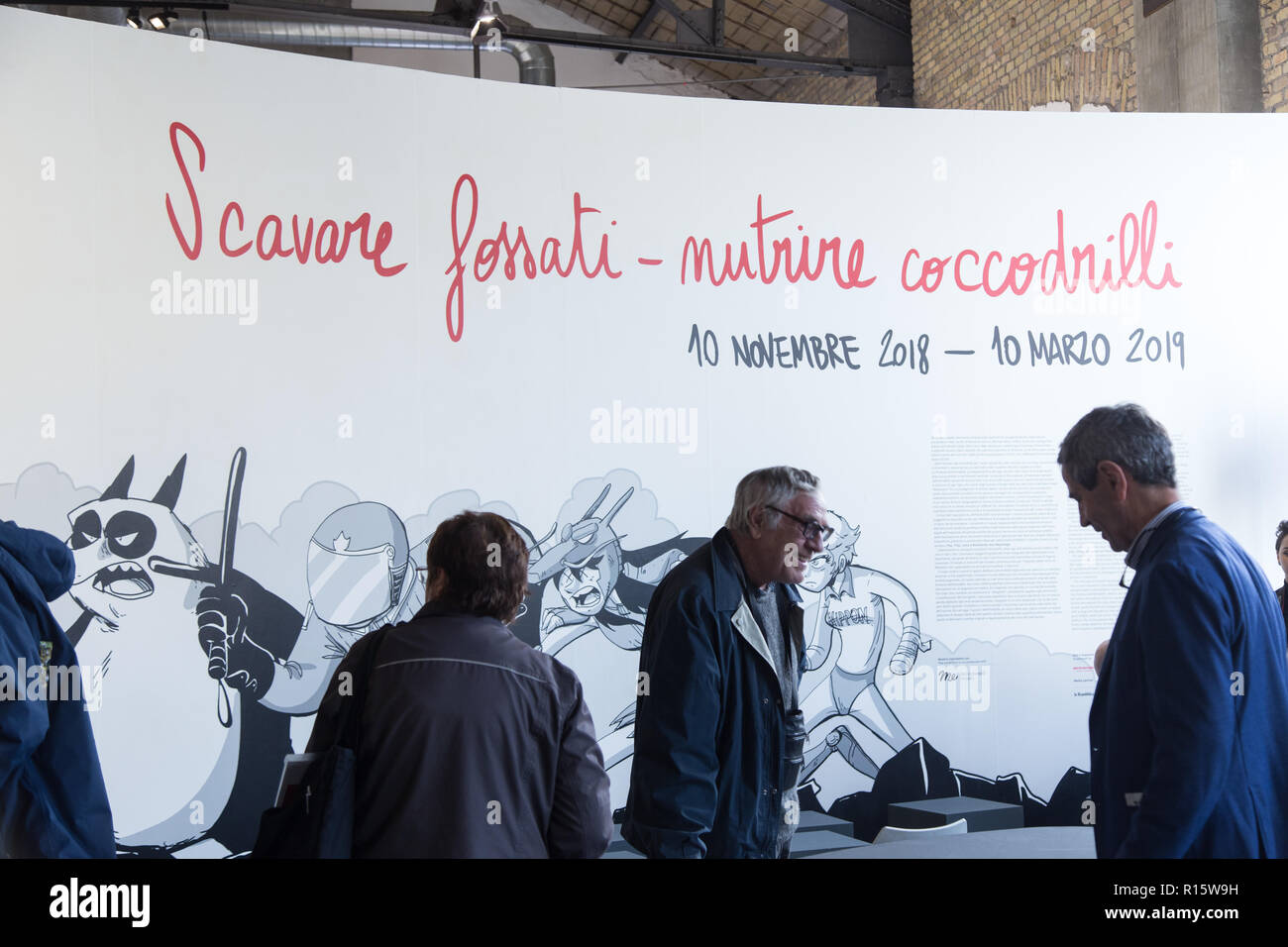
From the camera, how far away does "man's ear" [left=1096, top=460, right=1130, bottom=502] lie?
7.24ft

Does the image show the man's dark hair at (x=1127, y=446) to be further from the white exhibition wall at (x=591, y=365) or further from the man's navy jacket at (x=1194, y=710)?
the white exhibition wall at (x=591, y=365)

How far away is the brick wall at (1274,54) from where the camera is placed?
20.5 feet

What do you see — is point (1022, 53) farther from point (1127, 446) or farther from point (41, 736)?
point (41, 736)

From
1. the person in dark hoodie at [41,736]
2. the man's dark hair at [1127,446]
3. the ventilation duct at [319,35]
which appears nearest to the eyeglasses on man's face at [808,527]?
the man's dark hair at [1127,446]

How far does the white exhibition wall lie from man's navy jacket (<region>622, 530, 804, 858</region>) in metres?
2.32

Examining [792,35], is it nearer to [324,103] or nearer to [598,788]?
[324,103]

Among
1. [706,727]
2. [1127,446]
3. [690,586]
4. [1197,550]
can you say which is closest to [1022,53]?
[1127,446]

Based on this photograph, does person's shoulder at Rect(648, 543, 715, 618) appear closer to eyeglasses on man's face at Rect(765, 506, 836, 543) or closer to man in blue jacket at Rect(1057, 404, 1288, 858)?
eyeglasses on man's face at Rect(765, 506, 836, 543)

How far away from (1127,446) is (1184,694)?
0.50 m

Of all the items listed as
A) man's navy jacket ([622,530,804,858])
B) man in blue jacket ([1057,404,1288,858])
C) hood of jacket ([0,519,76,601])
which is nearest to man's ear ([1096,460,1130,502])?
man in blue jacket ([1057,404,1288,858])

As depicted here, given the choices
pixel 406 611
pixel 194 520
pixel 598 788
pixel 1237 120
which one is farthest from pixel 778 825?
pixel 1237 120

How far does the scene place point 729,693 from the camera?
2533 mm

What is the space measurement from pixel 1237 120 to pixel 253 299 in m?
4.71
